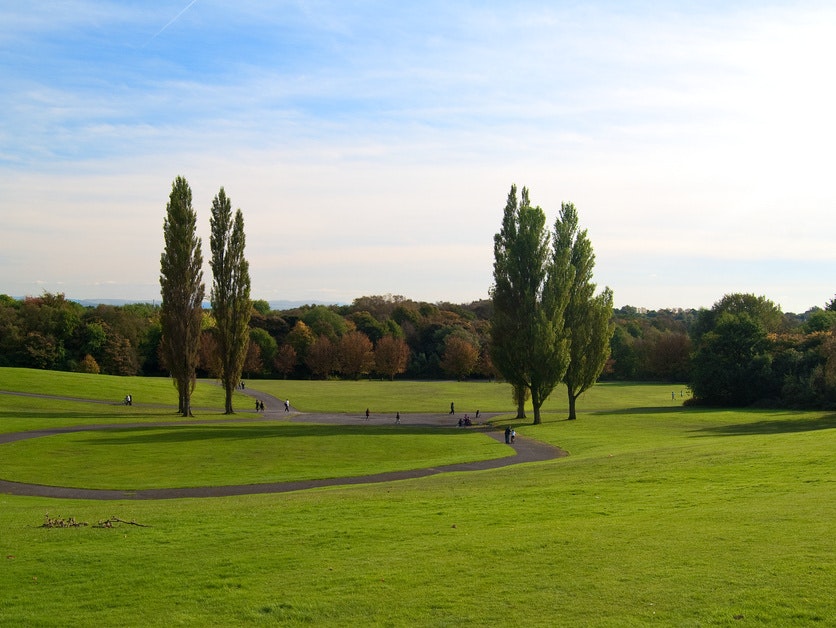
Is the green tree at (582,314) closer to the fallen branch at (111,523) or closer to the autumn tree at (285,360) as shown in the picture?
the fallen branch at (111,523)

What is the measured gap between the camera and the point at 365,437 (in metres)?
47.1

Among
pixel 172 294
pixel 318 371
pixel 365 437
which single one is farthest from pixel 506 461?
pixel 318 371

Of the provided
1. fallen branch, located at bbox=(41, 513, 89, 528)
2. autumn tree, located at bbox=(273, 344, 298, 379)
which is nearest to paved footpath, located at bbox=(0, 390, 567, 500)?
fallen branch, located at bbox=(41, 513, 89, 528)

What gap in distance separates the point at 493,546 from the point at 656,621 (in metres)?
4.80

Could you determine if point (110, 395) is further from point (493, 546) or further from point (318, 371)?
point (493, 546)

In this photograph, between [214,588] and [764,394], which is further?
[764,394]

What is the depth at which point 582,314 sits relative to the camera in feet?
210

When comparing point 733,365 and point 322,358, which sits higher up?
point 733,365

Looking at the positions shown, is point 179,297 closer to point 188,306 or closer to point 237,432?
point 188,306

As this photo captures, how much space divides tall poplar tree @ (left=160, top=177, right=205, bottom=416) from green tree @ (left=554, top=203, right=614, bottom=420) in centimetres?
3354

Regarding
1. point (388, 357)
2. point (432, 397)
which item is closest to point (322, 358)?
→ point (388, 357)

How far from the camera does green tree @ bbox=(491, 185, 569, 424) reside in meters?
59.1

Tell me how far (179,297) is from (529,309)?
3130 centimetres

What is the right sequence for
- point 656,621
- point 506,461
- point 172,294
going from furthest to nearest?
point 172,294 → point 506,461 → point 656,621
